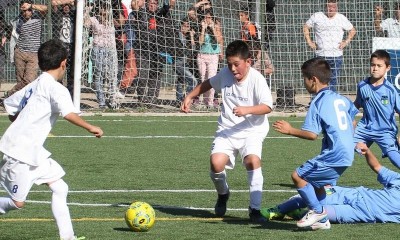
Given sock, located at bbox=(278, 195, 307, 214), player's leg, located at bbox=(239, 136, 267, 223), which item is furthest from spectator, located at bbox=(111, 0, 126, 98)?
sock, located at bbox=(278, 195, 307, 214)

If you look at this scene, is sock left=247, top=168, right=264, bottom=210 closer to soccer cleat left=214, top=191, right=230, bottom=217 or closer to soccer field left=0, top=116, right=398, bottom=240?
soccer field left=0, top=116, right=398, bottom=240

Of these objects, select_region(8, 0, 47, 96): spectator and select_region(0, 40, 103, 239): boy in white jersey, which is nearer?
select_region(0, 40, 103, 239): boy in white jersey

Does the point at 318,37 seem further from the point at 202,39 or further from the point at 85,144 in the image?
the point at 85,144

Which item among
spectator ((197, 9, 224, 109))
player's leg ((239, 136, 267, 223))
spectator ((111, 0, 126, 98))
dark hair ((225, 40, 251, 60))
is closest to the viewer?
player's leg ((239, 136, 267, 223))

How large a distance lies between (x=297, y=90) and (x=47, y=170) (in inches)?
515

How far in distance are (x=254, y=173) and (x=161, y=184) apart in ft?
7.25

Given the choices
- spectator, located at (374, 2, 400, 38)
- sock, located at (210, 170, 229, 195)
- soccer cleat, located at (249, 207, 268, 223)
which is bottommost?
soccer cleat, located at (249, 207, 268, 223)

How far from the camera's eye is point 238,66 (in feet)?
29.4

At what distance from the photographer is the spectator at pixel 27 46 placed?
18.4 m

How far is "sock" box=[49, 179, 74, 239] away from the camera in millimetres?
7434

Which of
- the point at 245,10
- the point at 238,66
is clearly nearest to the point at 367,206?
the point at 238,66

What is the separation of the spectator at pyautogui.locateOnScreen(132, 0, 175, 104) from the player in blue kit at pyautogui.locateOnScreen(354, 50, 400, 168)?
8835mm

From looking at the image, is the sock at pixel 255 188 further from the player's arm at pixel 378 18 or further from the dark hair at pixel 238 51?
the player's arm at pixel 378 18

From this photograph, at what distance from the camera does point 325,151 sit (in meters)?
8.09
